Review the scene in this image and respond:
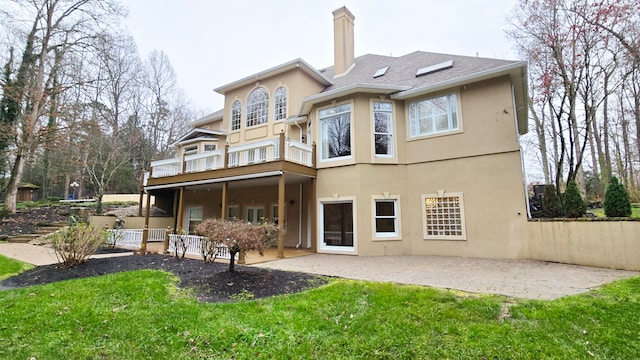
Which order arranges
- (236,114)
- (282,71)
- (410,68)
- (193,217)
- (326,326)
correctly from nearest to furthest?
(326,326)
(410,68)
(282,71)
(236,114)
(193,217)

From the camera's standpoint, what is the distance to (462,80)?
9859 mm

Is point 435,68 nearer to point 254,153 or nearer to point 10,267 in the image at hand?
point 254,153

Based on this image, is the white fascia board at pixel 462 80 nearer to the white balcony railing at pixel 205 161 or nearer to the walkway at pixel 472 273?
the walkway at pixel 472 273

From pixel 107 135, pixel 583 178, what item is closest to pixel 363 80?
pixel 583 178

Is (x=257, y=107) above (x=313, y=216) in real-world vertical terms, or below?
above

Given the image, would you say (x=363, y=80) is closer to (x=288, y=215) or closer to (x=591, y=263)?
(x=288, y=215)

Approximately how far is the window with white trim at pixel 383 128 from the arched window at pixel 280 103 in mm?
4830

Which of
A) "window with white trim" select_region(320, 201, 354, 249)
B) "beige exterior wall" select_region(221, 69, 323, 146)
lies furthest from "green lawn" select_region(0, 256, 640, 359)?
"beige exterior wall" select_region(221, 69, 323, 146)

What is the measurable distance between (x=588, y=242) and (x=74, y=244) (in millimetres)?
13368

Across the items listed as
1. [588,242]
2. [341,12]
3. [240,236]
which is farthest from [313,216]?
[341,12]

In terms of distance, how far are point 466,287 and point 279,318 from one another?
360cm

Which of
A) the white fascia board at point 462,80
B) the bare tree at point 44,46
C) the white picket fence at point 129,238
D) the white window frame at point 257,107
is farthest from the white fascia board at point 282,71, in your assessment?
the bare tree at point 44,46

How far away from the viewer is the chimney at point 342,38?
1482 centimetres

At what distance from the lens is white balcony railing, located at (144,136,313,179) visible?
1094 centimetres
